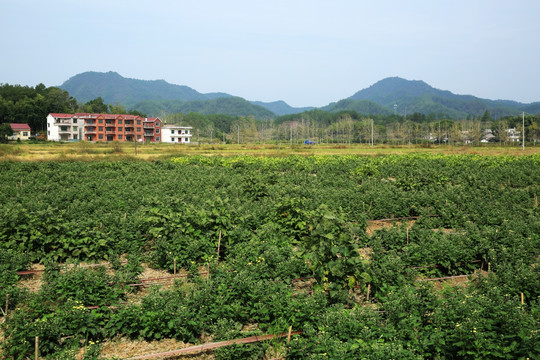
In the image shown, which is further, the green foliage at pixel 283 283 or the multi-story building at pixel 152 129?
the multi-story building at pixel 152 129

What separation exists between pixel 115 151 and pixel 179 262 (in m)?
41.4

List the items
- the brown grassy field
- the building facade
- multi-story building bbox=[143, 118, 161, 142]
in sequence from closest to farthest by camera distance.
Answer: the brown grassy field → the building facade → multi-story building bbox=[143, 118, 161, 142]

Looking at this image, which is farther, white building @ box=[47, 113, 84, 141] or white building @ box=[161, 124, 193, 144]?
white building @ box=[161, 124, 193, 144]

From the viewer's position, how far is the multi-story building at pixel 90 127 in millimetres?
84750

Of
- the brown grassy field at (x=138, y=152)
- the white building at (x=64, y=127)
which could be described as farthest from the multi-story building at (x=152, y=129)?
the brown grassy field at (x=138, y=152)

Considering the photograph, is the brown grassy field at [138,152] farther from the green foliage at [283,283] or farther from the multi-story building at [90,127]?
the green foliage at [283,283]

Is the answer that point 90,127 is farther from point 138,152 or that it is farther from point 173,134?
point 138,152

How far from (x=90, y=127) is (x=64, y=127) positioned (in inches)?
230

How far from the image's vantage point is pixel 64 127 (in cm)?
8531

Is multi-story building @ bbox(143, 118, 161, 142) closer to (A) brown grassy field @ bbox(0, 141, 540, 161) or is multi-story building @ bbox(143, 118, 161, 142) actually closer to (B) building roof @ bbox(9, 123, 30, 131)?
(B) building roof @ bbox(9, 123, 30, 131)

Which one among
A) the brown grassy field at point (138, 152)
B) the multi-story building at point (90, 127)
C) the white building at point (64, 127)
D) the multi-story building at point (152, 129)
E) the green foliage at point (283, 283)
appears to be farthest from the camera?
the multi-story building at point (152, 129)

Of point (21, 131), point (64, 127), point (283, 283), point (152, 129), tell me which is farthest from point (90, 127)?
point (283, 283)

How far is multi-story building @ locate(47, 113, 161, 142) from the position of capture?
3337 inches

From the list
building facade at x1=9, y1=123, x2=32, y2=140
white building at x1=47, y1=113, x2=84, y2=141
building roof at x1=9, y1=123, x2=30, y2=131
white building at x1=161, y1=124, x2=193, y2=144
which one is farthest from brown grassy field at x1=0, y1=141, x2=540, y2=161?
white building at x1=161, y1=124, x2=193, y2=144
